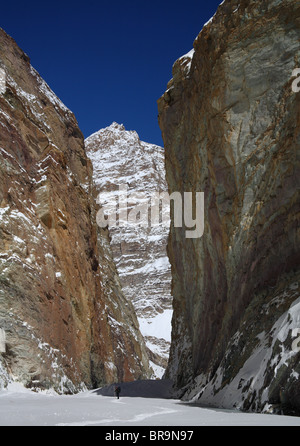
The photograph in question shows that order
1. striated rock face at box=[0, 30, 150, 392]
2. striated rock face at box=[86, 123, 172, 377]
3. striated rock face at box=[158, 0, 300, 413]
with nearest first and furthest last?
striated rock face at box=[158, 0, 300, 413] < striated rock face at box=[0, 30, 150, 392] < striated rock face at box=[86, 123, 172, 377]

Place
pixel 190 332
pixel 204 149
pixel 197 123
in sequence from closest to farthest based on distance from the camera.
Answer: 1. pixel 204 149
2. pixel 197 123
3. pixel 190 332

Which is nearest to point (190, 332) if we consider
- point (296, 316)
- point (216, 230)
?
point (216, 230)

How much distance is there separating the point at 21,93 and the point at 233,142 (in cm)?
2334

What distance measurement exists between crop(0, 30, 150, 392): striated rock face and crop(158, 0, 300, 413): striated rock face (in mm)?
7696

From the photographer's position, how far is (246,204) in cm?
1827

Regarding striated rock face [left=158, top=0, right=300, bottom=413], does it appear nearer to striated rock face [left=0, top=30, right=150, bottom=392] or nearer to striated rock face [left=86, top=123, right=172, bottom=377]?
striated rock face [left=0, top=30, right=150, bottom=392]

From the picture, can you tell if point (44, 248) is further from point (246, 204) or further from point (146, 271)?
point (146, 271)

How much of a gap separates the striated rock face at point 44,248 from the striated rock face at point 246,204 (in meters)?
7.70

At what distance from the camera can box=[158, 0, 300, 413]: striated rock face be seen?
1249cm

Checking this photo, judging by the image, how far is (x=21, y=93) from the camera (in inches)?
1478

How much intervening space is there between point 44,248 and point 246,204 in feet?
51.2

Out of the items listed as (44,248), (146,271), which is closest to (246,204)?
(44,248)

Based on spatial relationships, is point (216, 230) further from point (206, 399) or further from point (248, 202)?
point (206, 399)

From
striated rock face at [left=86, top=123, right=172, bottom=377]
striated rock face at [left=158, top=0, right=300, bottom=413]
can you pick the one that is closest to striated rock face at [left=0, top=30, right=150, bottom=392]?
striated rock face at [left=158, top=0, right=300, bottom=413]
